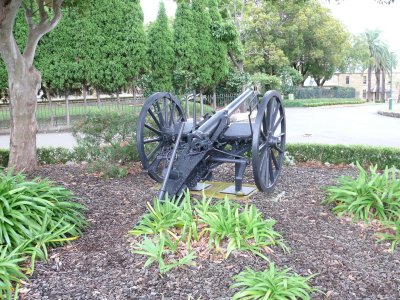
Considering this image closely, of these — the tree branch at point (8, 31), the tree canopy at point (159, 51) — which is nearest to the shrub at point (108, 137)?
the tree branch at point (8, 31)

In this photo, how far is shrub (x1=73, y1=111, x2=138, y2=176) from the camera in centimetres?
662

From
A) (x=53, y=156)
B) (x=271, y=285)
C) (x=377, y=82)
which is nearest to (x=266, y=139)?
(x=271, y=285)

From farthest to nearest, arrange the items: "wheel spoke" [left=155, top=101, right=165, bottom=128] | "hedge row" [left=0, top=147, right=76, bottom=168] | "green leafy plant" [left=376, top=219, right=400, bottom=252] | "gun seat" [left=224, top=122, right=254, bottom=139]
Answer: "hedge row" [left=0, top=147, right=76, bottom=168] < "wheel spoke" [left=155, top=101, right=165, bottom=128] < "gun seat" [left=224, top=122, right=254, bottom=139] < "green leafy plant" [left=376, top=219, right=400, bottom=252]

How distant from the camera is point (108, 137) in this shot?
6680 mm

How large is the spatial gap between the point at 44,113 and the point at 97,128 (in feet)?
44.0

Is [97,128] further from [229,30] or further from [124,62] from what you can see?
[229,30]

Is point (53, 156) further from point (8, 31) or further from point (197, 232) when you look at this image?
point (197, 232)

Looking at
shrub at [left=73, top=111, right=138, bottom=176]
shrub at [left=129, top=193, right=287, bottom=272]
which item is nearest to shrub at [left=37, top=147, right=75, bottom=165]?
shrub at [left=73, top=111, right=138, bottom=176]

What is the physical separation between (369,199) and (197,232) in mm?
1994

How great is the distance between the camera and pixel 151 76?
19.0 m

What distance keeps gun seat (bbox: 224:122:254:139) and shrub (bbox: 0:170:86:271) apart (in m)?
2.03

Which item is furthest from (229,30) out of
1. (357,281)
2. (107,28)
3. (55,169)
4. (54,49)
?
(357,281)

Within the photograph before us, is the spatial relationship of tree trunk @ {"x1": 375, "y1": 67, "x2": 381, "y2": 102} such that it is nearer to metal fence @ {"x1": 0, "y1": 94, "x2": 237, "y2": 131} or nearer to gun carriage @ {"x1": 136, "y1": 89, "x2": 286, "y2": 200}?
metal fence @ {"x1": 0, "y1": 94, "x2": 237, "y2": 131}

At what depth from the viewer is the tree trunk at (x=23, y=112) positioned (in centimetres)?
657
